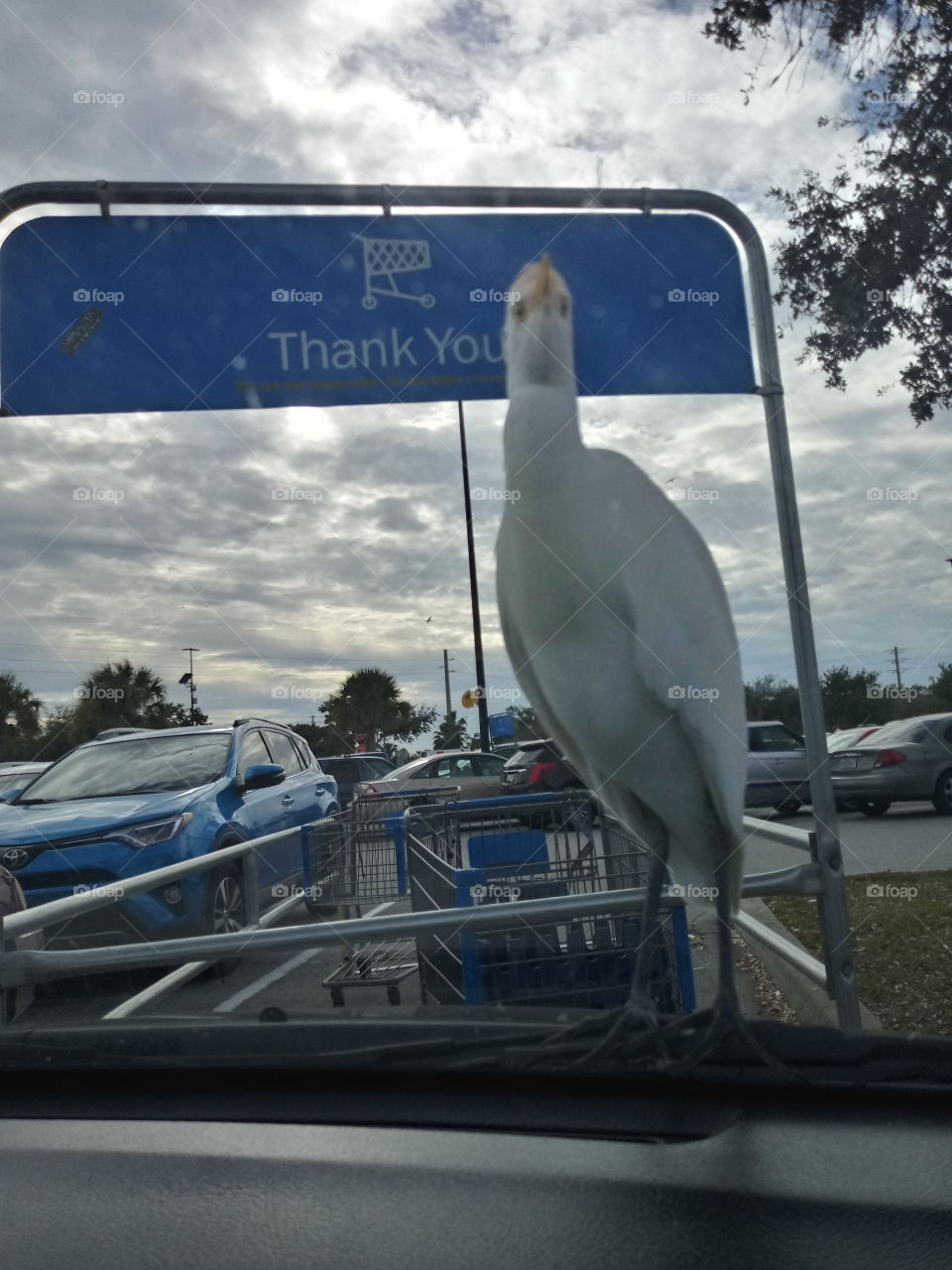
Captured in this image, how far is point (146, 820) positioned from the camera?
9.09 ft

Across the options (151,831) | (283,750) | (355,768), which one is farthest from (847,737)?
(151,831)

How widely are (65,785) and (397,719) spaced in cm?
Result: 91

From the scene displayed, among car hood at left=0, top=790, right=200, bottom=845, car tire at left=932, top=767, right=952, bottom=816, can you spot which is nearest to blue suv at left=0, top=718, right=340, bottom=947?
car hood at left=0, top=790, right=200, bottom=845

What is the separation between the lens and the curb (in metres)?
2.74

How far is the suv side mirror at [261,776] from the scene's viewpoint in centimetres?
294

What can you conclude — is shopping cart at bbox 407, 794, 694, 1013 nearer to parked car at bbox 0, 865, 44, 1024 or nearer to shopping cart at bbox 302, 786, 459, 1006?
shopping cart at bbox 302, 786, 459, 1006

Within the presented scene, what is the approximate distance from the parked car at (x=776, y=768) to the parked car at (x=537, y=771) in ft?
1.52

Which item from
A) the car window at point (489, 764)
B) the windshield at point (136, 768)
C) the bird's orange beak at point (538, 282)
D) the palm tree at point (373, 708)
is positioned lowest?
the car window at point (489, 764)

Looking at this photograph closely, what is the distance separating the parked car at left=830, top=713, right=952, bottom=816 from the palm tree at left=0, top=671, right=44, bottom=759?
2226 mm

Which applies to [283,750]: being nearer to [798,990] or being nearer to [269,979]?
[269,979]

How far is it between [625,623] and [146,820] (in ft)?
4.61

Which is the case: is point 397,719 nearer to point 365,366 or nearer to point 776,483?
point 365,366

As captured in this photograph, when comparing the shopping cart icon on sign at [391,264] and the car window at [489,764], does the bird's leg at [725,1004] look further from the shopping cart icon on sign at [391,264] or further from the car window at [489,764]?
the shopping cart icon on sign at [391,264]

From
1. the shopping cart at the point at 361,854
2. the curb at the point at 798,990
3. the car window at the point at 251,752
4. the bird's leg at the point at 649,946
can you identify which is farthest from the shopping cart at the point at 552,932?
the car window at the point at 251,752
